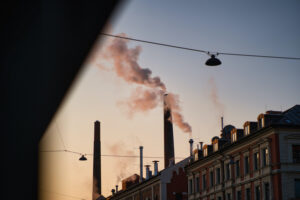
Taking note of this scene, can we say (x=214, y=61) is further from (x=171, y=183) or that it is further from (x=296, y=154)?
(x=171, y=183)

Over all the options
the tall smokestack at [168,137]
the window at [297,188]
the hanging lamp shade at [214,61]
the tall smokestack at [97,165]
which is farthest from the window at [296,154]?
the tall smokestack at [97,165]

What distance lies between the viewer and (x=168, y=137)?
251 ft

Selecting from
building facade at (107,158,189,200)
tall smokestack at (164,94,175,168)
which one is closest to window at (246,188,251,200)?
building facade at (107,158,189,200)

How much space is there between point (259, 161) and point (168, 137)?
1252 inches

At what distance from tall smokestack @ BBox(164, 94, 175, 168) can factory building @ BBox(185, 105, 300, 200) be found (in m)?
19.7

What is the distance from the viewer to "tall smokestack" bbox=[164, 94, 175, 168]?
247 ft

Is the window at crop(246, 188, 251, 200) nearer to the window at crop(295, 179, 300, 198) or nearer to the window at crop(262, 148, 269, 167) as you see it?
the window at crop(262, 148, 269, 167)

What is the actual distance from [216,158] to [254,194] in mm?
8715

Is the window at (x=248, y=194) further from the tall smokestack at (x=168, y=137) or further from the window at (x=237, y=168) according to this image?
the tall smokestack at (x=168, y=137)

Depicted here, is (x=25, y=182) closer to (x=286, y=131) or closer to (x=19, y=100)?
(x=19, y=100)

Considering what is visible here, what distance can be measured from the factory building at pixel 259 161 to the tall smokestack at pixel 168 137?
64.6ft

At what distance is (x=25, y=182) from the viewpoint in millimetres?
11492

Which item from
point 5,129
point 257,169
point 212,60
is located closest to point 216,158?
point 257,169

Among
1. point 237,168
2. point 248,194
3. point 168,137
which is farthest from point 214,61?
point 168,137
